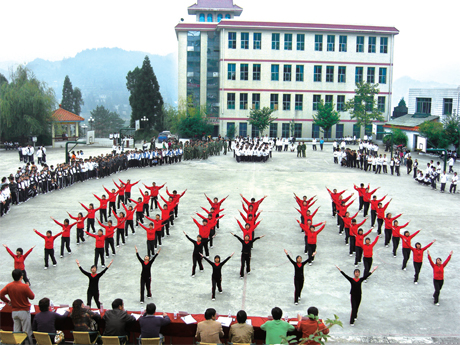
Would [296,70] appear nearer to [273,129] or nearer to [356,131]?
[273,129]

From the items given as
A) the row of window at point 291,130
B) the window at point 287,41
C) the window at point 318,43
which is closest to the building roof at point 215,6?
the window at point 287,41

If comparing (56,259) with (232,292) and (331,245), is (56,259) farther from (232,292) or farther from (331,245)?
(331,245)

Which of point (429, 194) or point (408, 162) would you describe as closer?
point (429, 194)

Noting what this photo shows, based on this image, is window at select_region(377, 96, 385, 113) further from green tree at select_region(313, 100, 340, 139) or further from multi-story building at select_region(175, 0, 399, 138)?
green tree at select_region(313, 100, 340, 139)

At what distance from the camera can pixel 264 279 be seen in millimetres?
11336

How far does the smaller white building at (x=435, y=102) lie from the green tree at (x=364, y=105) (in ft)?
13.0

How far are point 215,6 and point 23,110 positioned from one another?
34332mm

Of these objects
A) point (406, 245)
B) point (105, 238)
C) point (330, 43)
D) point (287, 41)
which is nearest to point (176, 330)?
point (105, 238)

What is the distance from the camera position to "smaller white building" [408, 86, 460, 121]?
4009 centimetres

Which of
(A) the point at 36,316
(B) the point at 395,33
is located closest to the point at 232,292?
(A) the point at 36,316

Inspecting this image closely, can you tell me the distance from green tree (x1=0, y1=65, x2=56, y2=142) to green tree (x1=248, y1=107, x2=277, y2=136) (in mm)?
21045

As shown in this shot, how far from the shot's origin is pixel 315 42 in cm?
5109

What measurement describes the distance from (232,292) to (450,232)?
9423 mm

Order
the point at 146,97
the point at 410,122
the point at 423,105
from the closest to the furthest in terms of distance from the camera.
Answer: the point at 410,122 < the point at 423,105 < the point at 146,97
